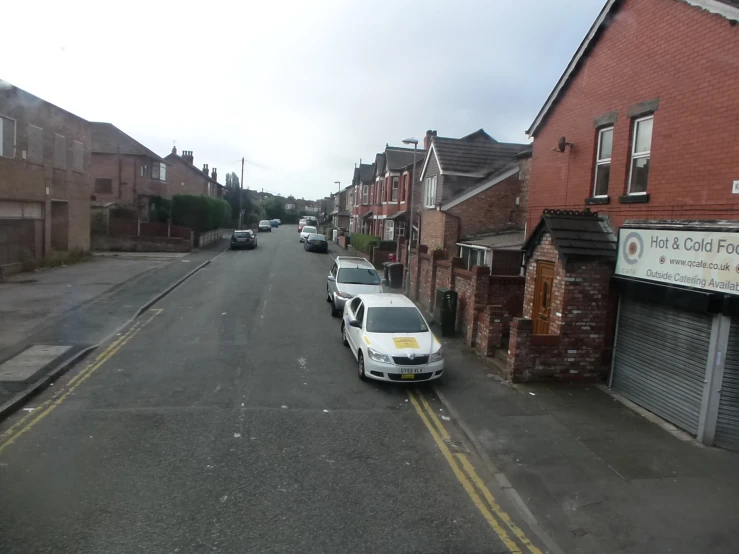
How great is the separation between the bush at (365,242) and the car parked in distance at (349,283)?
15.0 m

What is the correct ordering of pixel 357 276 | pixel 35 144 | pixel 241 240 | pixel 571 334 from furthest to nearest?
pixel 241 240 < pixel 35 144 < pixel 357 276 < pixel 571 334

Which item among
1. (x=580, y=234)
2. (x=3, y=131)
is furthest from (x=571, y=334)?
(x=3, y=131)

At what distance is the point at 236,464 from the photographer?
7.05 metres

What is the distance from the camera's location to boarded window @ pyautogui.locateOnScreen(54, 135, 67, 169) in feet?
87.2

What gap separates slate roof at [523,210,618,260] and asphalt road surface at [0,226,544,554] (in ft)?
12.9

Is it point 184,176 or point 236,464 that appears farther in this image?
point 184,176

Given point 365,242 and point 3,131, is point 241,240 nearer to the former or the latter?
point 365,242

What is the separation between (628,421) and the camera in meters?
9.05

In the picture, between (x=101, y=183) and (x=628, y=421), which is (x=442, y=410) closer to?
(x=628, y=421)

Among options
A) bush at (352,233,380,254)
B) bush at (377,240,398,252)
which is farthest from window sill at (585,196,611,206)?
bush at (352,233,380,254)

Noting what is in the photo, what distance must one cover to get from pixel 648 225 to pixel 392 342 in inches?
199

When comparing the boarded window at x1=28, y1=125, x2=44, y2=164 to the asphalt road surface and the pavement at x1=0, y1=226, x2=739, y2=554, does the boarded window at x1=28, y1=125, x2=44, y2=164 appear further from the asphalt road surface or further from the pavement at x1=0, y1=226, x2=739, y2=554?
the pavement at x1=0, y1=226, x2=739, y2=554

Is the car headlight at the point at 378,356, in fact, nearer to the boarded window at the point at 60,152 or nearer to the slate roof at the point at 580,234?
the slate roof at the point at 580,234

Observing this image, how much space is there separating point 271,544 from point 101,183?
42.6 metres
